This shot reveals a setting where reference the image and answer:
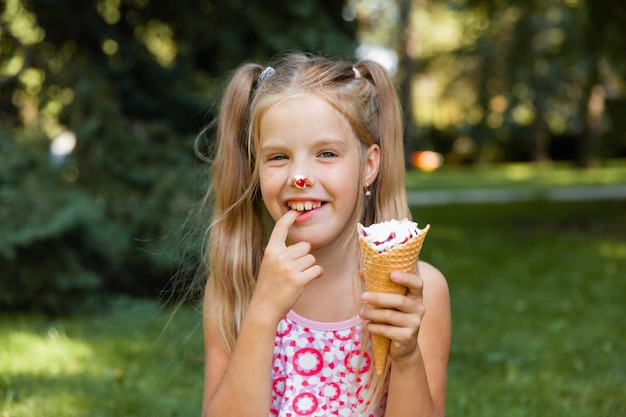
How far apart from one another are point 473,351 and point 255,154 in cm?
290

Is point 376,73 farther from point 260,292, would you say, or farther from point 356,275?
point 260,292

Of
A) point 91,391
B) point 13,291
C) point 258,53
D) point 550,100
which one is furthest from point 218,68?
point 550,100

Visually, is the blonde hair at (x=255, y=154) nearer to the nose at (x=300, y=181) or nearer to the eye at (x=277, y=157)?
the eye at (x=277, y=157)

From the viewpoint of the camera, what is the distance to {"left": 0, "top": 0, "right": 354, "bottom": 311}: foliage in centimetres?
598

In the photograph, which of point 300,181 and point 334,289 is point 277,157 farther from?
point 334,289

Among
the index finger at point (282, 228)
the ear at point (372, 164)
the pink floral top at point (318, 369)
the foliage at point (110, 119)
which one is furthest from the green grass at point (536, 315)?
the foliage at point (110, 119)

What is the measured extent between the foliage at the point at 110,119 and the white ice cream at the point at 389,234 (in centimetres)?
403

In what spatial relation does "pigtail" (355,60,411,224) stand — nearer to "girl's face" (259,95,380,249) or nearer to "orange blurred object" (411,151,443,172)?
"girl's face" (259,95,380,249)

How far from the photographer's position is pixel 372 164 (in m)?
2.43

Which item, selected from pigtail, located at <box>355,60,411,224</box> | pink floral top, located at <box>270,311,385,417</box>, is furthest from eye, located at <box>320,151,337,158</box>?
pink floral top, located at <box>270,311,385,417</box>

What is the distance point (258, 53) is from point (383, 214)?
4.45 meters

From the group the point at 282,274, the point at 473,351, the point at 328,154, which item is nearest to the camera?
the point at 282,274

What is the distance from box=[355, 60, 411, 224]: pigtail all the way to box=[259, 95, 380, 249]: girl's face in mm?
168

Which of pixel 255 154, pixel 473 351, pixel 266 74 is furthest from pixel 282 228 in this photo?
pixel 473 351
